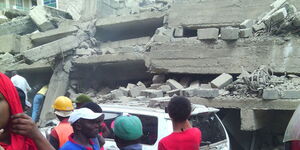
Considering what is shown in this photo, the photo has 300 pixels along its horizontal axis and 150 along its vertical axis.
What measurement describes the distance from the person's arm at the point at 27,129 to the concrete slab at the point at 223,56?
635 centimetres

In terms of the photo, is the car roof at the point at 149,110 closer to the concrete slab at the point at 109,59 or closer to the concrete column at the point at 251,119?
the concrete column at the point at 251,119

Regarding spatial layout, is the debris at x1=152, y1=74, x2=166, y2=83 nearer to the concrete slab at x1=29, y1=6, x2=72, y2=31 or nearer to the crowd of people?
the crowd of people

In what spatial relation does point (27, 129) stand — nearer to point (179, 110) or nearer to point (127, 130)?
point (127, 130)

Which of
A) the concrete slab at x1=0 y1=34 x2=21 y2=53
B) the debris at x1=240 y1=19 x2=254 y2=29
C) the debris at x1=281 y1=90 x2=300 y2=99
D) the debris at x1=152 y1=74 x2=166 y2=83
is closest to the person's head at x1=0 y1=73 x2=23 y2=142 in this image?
the debris at x1=281 y1=90 x2=300 y2=99

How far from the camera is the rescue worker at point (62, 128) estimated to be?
351cm

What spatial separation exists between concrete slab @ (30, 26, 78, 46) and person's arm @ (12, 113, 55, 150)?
1001 cm

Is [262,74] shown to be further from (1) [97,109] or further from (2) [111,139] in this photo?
(1) [97,109]

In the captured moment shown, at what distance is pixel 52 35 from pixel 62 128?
29.7 ft

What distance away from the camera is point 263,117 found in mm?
6973

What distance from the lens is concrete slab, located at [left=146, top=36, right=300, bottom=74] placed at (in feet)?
23.5

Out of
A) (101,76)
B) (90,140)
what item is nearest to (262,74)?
(90,140)

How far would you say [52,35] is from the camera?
1207 centimetres

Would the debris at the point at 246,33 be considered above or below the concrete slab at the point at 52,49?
above

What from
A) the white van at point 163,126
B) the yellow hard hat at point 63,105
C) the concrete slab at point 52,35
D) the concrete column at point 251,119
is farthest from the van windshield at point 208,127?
the concrete slab at point 52,35
